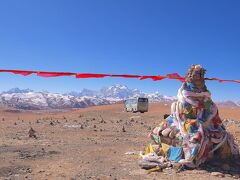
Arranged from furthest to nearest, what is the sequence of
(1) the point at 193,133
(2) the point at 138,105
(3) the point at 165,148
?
(2) the point at 138,105, (3) the point at 165,148, (1) the point at 193,133

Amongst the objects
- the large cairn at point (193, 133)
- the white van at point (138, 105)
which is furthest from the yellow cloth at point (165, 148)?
the white van at point (138, 105)

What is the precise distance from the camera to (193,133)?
32.6 ft

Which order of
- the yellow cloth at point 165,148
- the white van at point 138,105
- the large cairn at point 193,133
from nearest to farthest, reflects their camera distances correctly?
1. the large cairn at point 193,133
2. the yellow cloth at point 165,148
3. the white van at point 138,105

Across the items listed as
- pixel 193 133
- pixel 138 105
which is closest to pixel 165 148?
pixel 193 133

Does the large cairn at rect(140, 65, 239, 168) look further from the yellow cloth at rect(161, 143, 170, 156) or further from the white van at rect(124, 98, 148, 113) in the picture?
the white van at rect(124, 98, 148, 113)

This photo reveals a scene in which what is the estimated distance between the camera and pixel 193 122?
1005cm

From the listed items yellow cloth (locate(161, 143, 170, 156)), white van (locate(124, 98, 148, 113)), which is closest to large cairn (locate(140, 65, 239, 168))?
yellow cloth (locate(161, 143, 170, 156))

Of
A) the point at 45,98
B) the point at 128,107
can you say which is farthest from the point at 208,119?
the point at 45,98

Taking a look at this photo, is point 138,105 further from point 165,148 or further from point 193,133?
point 193,133

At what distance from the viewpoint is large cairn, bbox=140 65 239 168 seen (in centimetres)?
986

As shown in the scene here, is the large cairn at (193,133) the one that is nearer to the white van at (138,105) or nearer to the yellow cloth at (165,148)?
the yellow cloth at (165,148)

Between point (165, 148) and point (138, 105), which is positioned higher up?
point (138, 105)

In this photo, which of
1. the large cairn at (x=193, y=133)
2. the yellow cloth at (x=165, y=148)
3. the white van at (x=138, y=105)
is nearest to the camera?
the large cairn at (x=193, y=133)

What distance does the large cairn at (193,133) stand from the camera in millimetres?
9859
